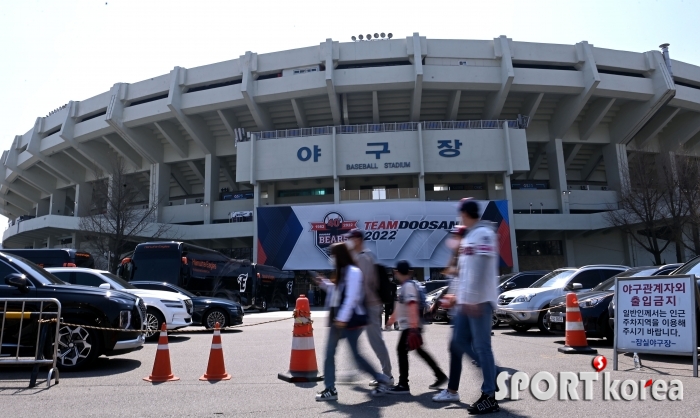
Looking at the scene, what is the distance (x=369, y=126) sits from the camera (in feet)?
130

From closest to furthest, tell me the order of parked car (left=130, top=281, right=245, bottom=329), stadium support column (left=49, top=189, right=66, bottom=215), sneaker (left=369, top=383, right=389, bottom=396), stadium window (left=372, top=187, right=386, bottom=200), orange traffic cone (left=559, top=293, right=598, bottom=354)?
sneaker (left=369, top=383, right=389, bottom=396) < orange traffic cone (left=559, top=293, right=598, bottom=354) < parked car (left=130, top=281, right=245, bottom=329) < stadium window (left=372, top=187, right=386, bottom=200) < stadium support column (left=49, top=189, right=66, bottom=215)

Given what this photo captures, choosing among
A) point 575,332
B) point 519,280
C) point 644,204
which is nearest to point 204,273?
point 519,280

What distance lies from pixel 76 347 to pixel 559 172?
4180 cm

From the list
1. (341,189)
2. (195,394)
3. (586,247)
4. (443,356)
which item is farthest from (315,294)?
(195,394)

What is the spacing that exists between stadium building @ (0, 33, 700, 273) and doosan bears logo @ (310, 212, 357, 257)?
86 mm

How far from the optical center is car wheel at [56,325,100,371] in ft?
21.6

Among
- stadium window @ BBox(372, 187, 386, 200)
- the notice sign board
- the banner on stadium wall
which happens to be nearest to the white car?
the notice sign board

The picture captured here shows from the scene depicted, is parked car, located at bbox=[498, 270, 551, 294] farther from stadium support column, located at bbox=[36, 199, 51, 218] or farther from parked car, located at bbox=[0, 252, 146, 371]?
stadium support column, located at bbox=[36, 199, 51, 218]

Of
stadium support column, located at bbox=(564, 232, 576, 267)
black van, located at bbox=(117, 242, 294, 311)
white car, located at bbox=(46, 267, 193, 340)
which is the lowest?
white car, located at bbox=(46, 267, 193, 340)

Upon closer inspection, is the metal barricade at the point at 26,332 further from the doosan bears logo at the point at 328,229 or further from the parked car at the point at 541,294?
the doosan bears logo at the point at 328,229

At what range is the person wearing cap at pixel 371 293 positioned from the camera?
5.25 meters

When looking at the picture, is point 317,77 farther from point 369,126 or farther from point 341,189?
point 341,189

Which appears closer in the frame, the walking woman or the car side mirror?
the walking woman

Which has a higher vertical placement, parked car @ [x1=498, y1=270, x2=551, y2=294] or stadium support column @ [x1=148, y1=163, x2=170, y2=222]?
stadium support column @ [x1=148, y1=163, x2=170, y2=222]
